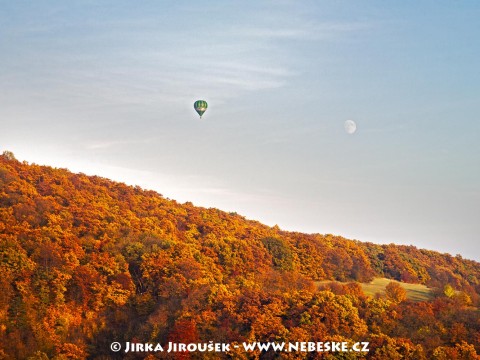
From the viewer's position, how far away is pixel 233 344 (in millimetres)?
57688

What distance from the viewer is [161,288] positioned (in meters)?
74.6

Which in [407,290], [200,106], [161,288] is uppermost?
[200,106]

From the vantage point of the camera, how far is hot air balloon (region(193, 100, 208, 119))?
324ft

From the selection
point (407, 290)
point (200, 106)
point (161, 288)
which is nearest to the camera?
point (161, 288)

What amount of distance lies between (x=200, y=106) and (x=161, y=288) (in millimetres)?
37856

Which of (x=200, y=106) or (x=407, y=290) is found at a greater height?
(x=200, y=106)

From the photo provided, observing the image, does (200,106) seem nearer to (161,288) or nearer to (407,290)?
(161,288)

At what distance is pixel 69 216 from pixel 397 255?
259 ft

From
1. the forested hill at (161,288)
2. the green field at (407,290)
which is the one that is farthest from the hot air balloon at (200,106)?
the green field at (407,290)

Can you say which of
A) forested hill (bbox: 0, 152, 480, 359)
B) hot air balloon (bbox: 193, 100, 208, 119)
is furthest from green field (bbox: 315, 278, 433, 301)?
hot air balloon (bbox: 193, 100, 208, 119)

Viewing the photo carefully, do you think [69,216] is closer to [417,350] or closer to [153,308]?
[153,308]

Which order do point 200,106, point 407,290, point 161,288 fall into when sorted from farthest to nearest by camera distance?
point 407,290, point 200,106, point 161,288

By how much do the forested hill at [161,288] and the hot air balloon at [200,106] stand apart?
23358 mm

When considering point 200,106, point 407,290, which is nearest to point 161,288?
point 200,106
